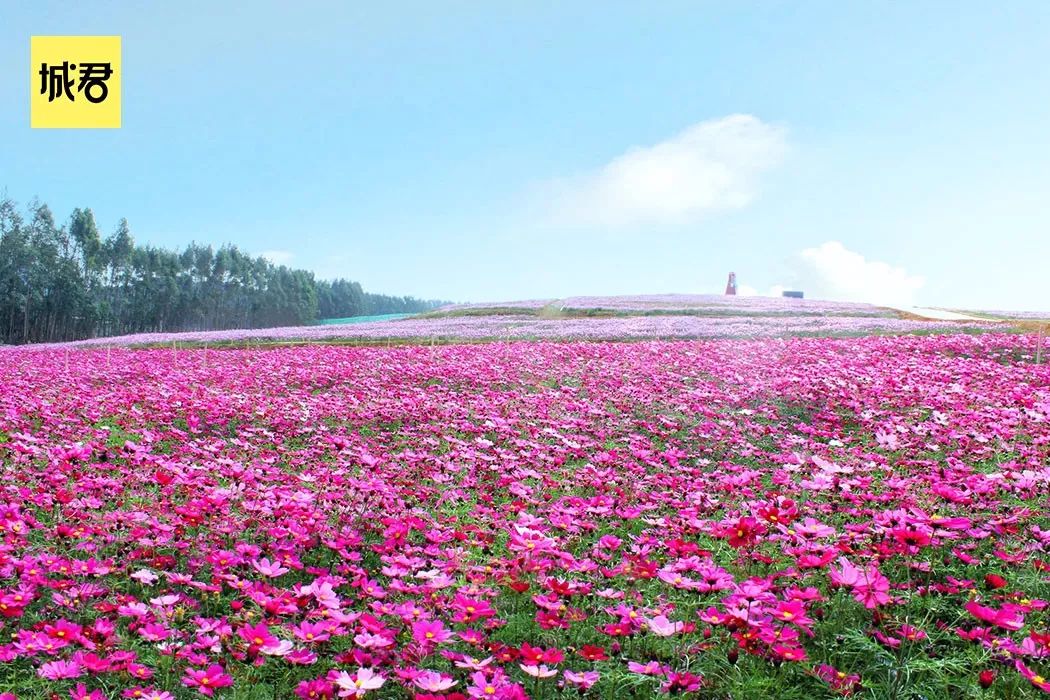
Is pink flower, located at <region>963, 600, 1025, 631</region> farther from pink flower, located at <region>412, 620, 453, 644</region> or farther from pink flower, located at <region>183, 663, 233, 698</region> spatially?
pink flower, located at <region>183, 663, 233, 698</region>

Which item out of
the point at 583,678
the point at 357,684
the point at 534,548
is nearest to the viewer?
the point at 357,684

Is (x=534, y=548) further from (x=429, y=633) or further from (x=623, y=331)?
(x=623, y=331)

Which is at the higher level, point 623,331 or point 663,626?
point 623,331

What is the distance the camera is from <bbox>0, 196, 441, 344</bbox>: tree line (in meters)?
47.7

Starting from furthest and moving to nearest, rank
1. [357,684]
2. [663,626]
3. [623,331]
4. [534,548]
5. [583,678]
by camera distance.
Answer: [623,331], [534,548], [663,626], [583,678], [357,684]

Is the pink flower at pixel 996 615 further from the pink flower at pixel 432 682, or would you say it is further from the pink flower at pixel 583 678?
the pink flower at pixel 432 682

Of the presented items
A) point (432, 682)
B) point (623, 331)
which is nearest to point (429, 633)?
point (432, 682)

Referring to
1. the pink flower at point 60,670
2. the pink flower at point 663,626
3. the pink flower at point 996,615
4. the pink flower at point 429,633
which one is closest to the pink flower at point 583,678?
the pink flower at point 663,626

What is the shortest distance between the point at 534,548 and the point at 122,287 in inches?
2596

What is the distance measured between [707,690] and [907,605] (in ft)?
4.32

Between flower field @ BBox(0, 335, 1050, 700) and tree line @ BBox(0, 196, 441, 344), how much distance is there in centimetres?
4782

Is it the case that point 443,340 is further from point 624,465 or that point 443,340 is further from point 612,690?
point 612,690

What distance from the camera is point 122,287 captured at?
59.7 m

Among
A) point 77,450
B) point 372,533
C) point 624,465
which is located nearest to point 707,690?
point 372,533
